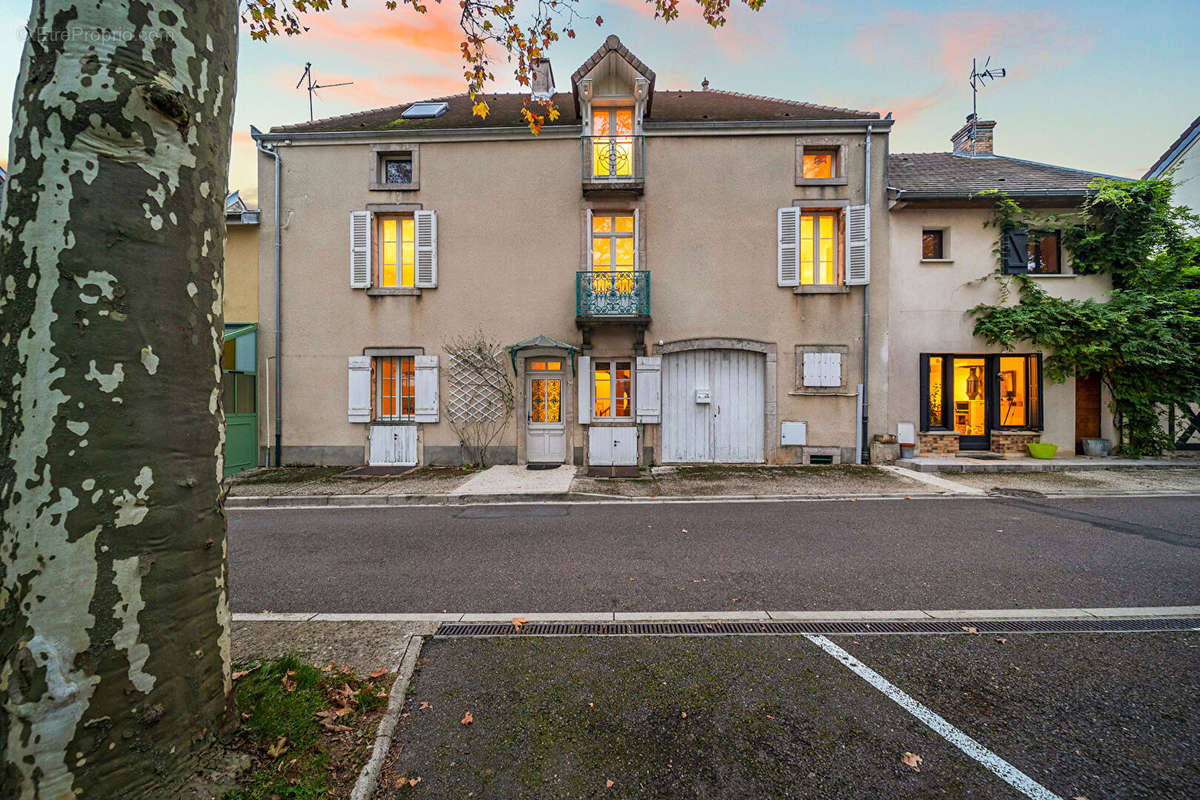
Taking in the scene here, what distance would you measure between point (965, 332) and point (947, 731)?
1139 cm

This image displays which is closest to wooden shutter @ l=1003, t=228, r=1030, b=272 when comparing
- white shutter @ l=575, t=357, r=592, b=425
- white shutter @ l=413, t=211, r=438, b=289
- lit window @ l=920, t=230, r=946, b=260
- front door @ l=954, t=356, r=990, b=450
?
lit window @ l=920, t=230, r=946, b=260

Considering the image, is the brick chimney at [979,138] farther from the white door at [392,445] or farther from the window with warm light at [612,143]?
the white door at [392,445]

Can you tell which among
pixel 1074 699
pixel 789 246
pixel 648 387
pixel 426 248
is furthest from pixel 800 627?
pixel 426 248

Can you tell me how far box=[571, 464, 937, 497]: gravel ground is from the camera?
25.2ft

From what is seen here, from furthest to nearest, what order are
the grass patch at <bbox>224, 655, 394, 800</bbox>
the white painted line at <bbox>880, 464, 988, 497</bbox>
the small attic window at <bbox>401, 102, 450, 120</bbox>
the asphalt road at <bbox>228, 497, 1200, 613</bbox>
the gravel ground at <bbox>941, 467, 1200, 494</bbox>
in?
the small attic window at <bbox>401, 102, 450, 120</bbox>
the gravel ground at <bbox>941, 467, 1200, 494</bbox>
the white painted line at <bbox>880, 464, 988, 497</bbox>
the asphalt road at <bbox>228, 497, 1200, 613</bbox>
the grass patch at <bbox>224, 655, 394, 800</bbox>

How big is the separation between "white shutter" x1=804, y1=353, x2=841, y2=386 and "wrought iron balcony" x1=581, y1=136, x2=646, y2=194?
5332 millimetres

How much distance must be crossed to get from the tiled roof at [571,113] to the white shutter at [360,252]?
211cm

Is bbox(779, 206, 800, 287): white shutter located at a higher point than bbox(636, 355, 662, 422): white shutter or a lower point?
higher

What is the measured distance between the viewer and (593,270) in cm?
1026

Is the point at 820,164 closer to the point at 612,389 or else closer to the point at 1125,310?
the point at 612,389

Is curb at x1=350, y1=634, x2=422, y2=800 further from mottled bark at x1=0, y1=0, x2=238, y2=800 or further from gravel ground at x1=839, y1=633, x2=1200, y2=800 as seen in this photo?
gravel ground at x1=839, y1=633, x2=1200, y2=800

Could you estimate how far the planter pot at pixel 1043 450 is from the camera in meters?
10.3

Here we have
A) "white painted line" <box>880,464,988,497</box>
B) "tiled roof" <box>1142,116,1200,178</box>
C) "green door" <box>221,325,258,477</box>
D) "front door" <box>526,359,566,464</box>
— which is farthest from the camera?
"tiled roof" <box>1142,116,1200,178</box>

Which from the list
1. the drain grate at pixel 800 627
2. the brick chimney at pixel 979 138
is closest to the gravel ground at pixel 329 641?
the drain grate at pixel 800 627
